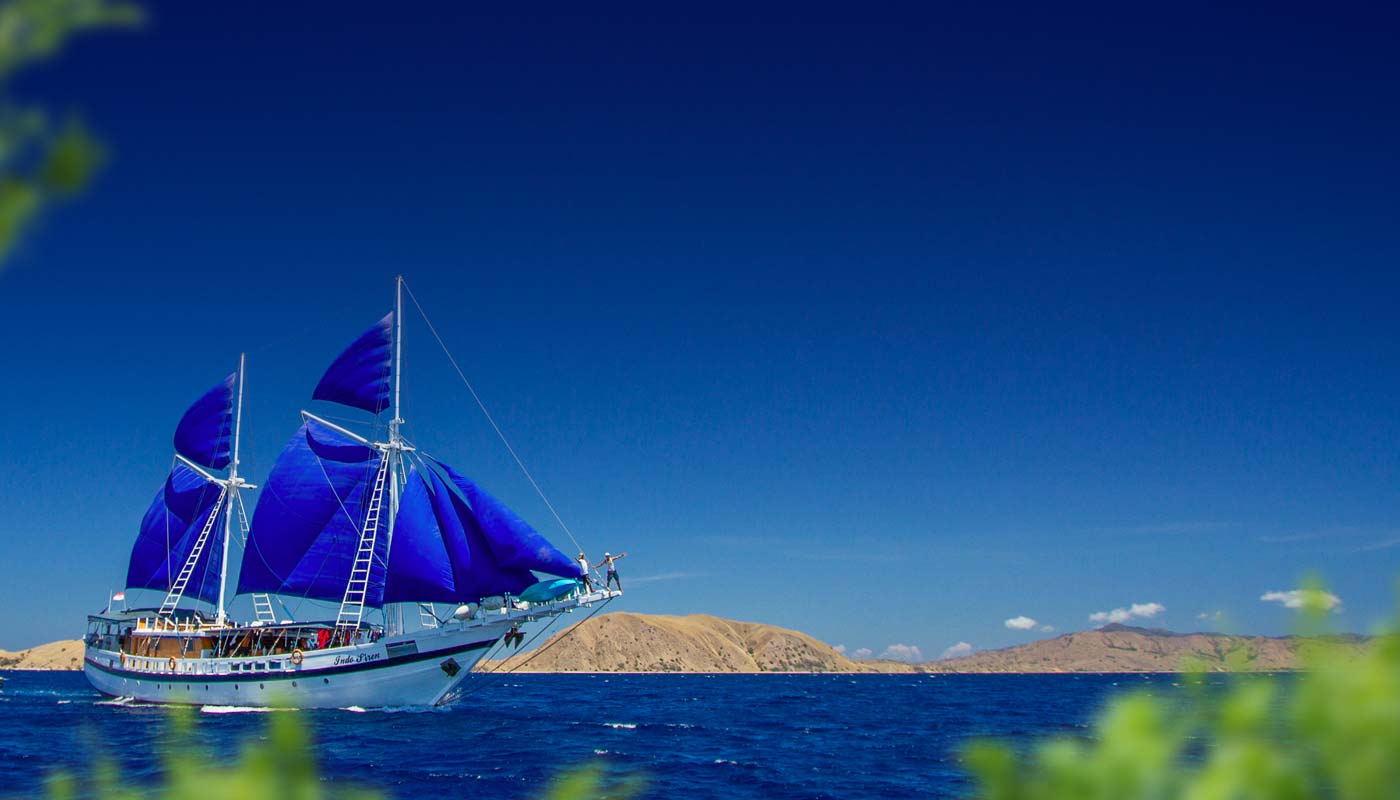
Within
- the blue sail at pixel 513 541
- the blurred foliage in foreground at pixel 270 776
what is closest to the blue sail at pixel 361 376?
the blue sail at pixel 513 541

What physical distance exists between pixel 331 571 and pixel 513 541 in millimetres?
13306

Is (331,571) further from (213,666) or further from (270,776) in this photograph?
(270,776)

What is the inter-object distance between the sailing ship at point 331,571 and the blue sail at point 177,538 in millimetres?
89

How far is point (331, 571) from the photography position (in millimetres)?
52719

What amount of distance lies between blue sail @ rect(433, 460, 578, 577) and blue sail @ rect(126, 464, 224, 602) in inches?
1027

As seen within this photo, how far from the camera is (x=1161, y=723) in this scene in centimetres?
241

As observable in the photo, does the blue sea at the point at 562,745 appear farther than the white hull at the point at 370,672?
No

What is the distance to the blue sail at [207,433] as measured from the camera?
64750 mm

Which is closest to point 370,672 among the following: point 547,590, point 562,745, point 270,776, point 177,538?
point 547,590

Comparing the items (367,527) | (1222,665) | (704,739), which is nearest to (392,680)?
(367,527)

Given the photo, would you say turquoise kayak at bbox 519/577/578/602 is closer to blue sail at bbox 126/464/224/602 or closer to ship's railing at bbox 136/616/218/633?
ship's railing at bbox 136/616/218/633

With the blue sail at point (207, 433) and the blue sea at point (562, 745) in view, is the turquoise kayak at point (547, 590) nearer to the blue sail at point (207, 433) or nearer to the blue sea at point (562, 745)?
the blue sea at point (562, 745)

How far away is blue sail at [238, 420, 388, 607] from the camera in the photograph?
5266 cm

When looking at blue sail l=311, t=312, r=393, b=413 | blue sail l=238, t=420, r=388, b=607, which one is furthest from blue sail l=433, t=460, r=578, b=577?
blue sail l=311, t=312, r=393, b=413
